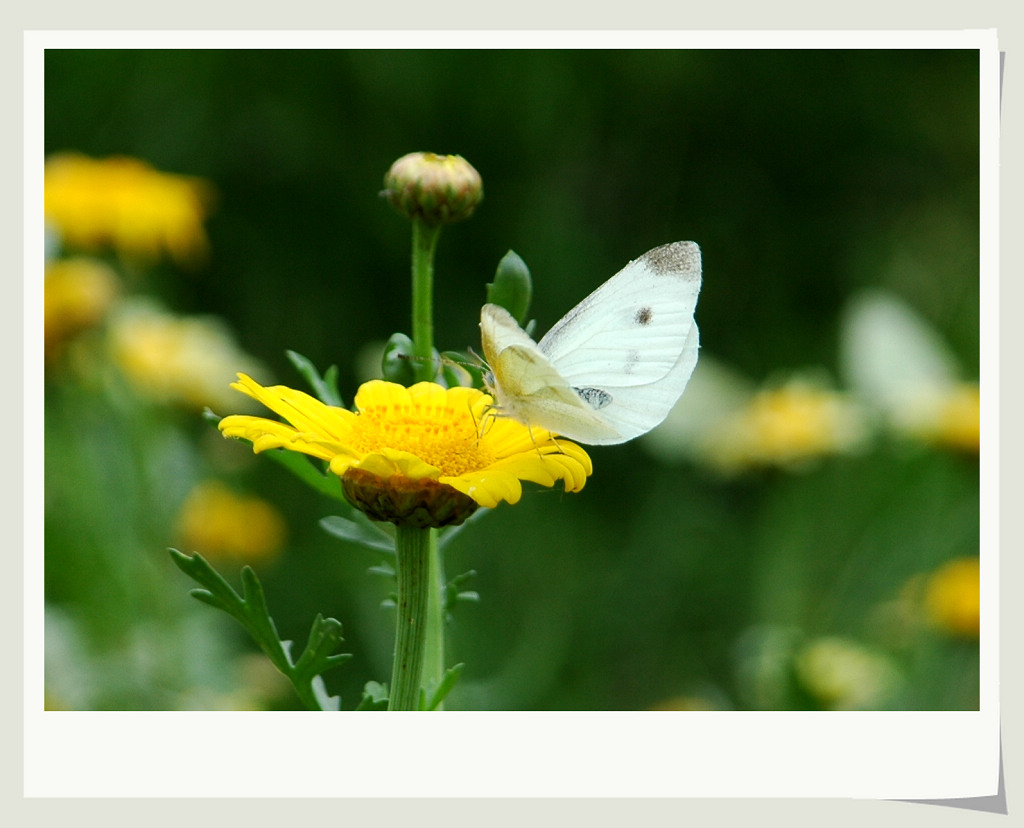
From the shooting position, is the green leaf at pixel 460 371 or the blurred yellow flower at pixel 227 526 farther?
the blurred yellow flower at pixel 227 526

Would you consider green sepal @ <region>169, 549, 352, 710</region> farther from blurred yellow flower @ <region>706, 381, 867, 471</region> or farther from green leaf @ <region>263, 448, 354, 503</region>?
blurred yellow flower @ <region>706, 381, 867, 471</region>

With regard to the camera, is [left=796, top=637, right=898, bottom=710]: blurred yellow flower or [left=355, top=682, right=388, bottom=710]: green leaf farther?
[left=796, top=637, right=898, bottom=710]: blurred yellow flower

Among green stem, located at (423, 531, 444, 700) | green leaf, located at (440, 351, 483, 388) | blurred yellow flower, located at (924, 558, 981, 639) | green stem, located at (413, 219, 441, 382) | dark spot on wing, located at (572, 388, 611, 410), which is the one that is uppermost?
green stem, located at (413, 219, 441, 382)

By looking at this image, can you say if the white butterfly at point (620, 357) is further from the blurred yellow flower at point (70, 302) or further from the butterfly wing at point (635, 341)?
the blurred yellow flower at point (70, 302)

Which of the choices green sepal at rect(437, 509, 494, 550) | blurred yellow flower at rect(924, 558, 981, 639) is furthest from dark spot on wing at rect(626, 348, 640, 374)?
blurred yellow flower at rect(924, 558, 981, 639)

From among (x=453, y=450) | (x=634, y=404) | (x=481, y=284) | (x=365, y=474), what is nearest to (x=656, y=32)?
(x=634, y=404)

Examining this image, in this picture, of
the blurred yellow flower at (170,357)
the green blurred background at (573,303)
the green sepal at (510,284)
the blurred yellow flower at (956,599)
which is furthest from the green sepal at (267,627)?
the blurred yellow flower at (956,599)
